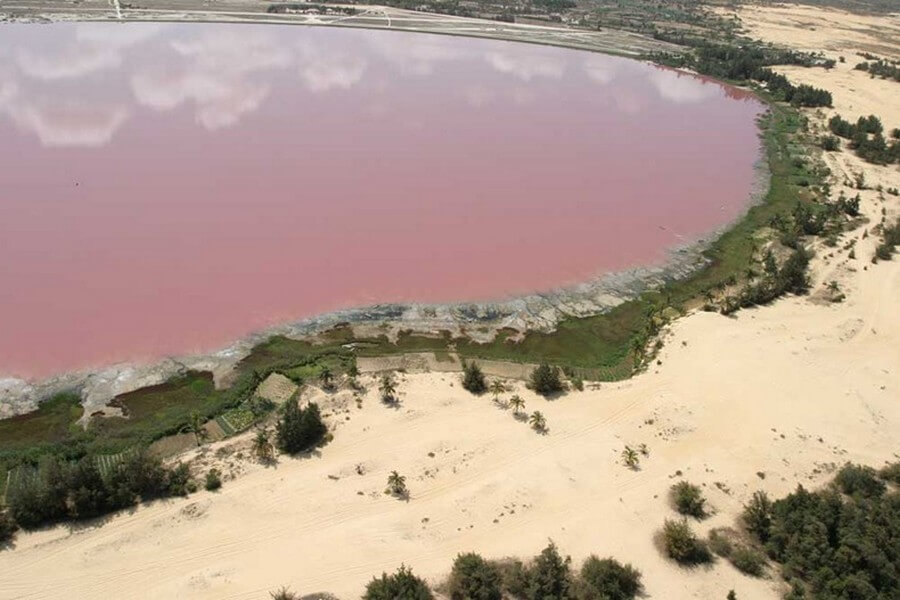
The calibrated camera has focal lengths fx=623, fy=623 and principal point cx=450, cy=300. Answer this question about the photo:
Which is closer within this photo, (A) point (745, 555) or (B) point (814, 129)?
(A) point (745, 555)

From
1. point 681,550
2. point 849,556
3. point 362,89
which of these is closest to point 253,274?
point 681,550

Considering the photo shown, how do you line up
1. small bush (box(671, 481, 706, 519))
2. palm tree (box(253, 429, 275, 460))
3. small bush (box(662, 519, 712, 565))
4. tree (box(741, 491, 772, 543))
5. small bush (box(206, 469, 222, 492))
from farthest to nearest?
palm tree (box(253, 429, 275, 460)) < small bush (box(206, 469, 222, 492)) < small bush (box(671, 481, 706, 519)) < tree (box(741, 491, 772, 543)) < small bush (box(662, 519, 712, 565))

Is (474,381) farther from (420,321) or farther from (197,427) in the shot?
(197,427)

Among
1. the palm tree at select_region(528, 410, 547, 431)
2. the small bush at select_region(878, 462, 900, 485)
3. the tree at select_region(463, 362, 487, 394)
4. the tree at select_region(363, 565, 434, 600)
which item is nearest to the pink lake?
the tree at select_region(463, 362, 487, 394)

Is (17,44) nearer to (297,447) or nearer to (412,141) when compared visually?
(412,141)

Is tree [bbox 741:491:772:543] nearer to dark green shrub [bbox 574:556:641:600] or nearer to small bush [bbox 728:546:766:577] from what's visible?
small bush [bbox 728:546:766:577]

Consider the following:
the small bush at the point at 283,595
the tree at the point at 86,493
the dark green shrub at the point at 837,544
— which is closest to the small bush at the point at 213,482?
the tree at the point at 86,493
